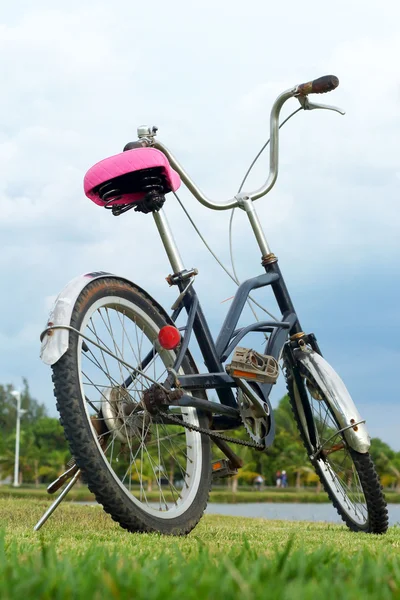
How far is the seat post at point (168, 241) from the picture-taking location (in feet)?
14.1

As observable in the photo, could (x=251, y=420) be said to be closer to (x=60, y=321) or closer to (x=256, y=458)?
(x=60, y=321)

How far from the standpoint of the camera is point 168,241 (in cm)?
434

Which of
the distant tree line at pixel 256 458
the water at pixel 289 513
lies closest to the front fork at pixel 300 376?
the water at pixel 289 513

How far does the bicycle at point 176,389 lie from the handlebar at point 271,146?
10 millimetres

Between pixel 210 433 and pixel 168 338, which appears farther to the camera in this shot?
pixel 210 433

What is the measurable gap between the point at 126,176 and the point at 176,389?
1212 millimetres

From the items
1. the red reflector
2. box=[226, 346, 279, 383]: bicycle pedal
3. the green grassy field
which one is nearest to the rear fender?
the red reflector

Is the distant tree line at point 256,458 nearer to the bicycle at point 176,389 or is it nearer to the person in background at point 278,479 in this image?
the person in background at point 278,479

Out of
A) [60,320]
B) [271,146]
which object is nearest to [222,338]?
[60,320]

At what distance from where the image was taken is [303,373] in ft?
17.1

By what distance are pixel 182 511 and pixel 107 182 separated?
73.3 inches

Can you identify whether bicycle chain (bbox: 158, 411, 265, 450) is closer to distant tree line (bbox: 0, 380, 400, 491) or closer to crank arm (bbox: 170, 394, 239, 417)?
crank arm (bbox: 170, 394, 239, 417)

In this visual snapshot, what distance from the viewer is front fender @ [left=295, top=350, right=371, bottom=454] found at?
4.86 meters

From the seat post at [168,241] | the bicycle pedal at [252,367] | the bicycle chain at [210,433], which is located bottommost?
the bicycle chain at [210,433]
